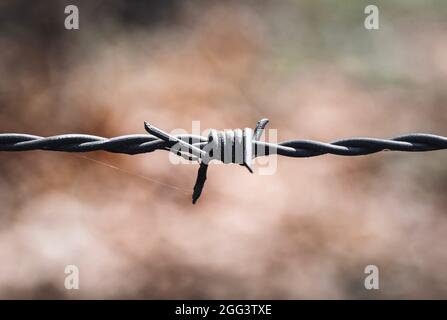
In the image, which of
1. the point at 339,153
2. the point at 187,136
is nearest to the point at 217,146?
the point at 187,136

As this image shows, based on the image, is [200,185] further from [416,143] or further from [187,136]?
[416,143]

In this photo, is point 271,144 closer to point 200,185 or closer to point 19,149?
point 200,185

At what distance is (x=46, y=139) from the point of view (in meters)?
0.85

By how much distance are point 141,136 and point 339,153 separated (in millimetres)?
242

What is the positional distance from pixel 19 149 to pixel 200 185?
220 mm

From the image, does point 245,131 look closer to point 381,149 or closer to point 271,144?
point 271,144

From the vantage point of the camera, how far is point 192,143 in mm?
843

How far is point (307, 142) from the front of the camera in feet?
2.85

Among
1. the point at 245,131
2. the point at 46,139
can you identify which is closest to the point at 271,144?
the point at 245,131

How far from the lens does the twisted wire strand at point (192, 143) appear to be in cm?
84

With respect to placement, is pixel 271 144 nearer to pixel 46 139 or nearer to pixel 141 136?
pixel 141 136

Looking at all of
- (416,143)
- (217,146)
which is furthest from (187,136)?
Result: (416,143)

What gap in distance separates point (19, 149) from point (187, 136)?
0.66 ft

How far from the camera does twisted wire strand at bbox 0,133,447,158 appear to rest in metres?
0.84
